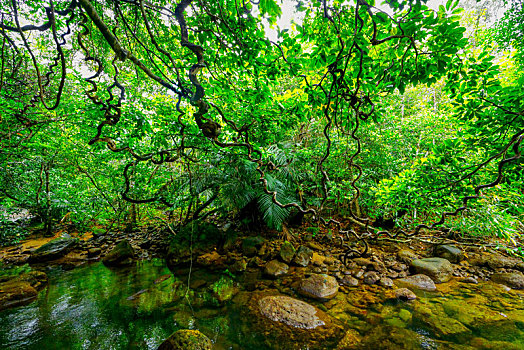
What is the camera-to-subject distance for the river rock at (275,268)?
452 centimetres

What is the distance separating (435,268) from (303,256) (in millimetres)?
2541

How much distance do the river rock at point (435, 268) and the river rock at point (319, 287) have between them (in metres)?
1.81

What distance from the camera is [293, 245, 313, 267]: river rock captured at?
4.87m

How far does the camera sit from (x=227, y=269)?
4832 mm

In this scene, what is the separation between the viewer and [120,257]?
5.46 m

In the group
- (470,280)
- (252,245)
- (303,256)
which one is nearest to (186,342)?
(303,256)

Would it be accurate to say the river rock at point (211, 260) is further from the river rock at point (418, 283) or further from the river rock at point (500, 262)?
the river rock at point (500, 262)

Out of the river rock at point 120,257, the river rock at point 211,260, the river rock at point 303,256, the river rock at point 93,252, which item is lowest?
the river rock at point 93,252

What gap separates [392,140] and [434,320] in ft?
14.0

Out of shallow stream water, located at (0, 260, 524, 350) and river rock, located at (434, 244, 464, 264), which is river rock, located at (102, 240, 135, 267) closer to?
shallow stream water, located at (0, 260, 524, 350)

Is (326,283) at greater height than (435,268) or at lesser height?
lesser

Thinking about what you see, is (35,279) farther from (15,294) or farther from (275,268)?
(275,268)

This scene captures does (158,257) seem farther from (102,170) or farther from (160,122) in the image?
(160,122)

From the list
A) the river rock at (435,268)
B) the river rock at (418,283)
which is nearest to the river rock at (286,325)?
the river rock at (418,283)
